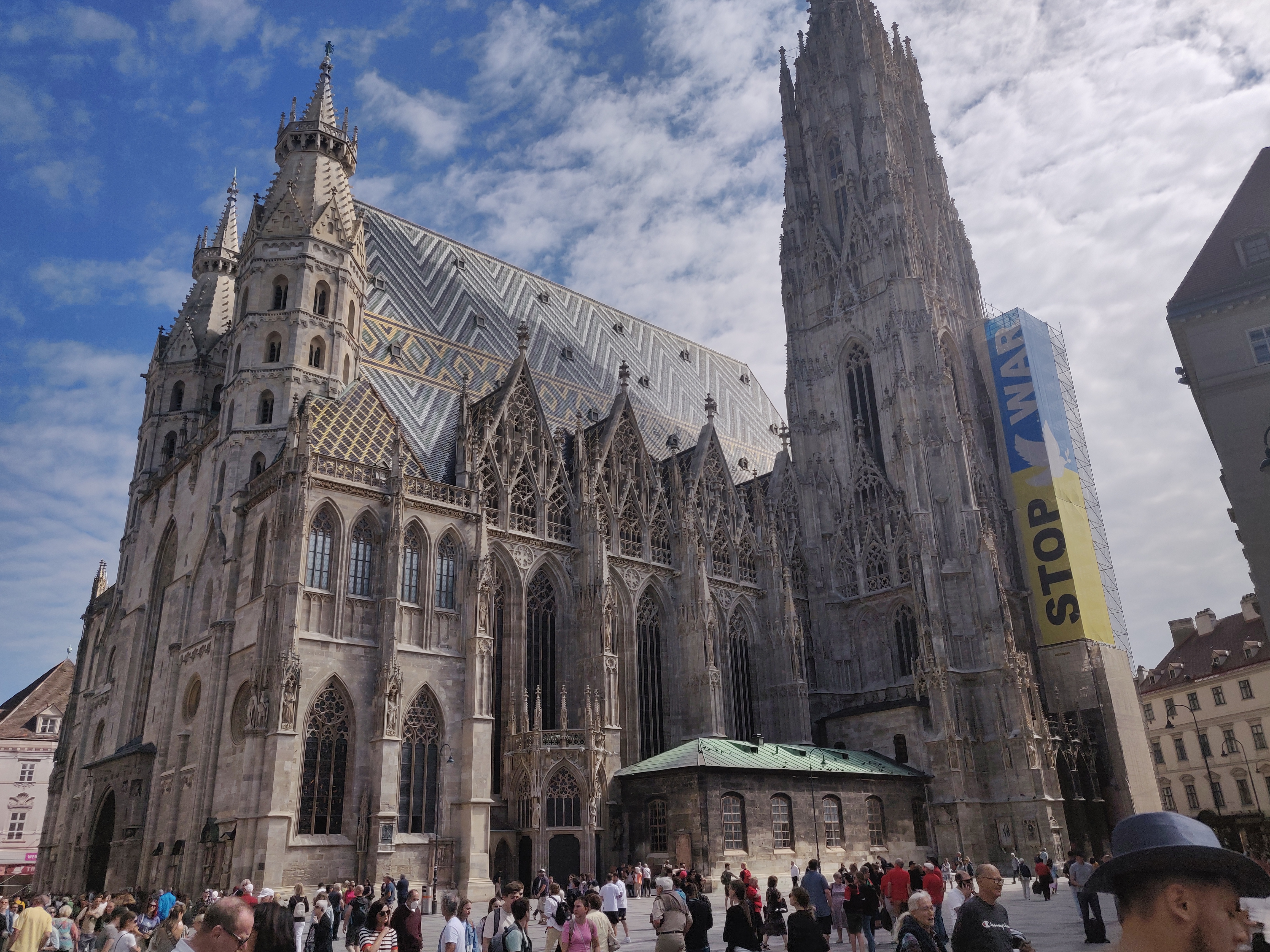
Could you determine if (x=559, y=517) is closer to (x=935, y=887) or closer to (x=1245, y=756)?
(x=935, y=887)

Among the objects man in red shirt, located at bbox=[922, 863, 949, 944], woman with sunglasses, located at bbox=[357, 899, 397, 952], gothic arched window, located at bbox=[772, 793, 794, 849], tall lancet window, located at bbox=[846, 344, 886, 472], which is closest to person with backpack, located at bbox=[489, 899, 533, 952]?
woman with sunglasses, located at bbox=[357, 899, 397, 952]

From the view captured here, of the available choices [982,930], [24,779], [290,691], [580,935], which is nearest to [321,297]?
[290,691]

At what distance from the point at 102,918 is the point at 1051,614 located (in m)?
42.8

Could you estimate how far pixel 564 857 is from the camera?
1241 inches

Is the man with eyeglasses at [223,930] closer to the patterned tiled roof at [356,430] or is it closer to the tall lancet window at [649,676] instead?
the patterned tiled roof at [356,430]

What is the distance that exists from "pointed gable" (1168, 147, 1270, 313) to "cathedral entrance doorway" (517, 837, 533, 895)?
2662 centimetres

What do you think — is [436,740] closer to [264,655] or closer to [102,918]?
[264,655]

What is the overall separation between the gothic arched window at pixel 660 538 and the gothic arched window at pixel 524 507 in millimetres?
5927

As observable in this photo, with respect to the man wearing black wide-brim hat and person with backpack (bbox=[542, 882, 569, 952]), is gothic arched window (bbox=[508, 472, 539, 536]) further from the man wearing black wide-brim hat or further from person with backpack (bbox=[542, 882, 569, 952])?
the man wearing black wide-brim hat

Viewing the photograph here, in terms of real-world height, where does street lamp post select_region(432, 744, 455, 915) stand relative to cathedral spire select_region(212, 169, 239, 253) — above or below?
below

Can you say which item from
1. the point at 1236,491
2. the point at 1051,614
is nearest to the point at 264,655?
the point at 1236,491

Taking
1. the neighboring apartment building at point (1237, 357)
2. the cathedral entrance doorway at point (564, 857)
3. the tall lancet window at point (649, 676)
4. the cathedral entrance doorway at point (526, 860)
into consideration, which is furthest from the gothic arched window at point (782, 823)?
the neighboring apartment building at point (1237, 357)

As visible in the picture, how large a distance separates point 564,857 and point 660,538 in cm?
1497

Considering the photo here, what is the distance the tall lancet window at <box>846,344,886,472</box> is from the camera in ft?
164
